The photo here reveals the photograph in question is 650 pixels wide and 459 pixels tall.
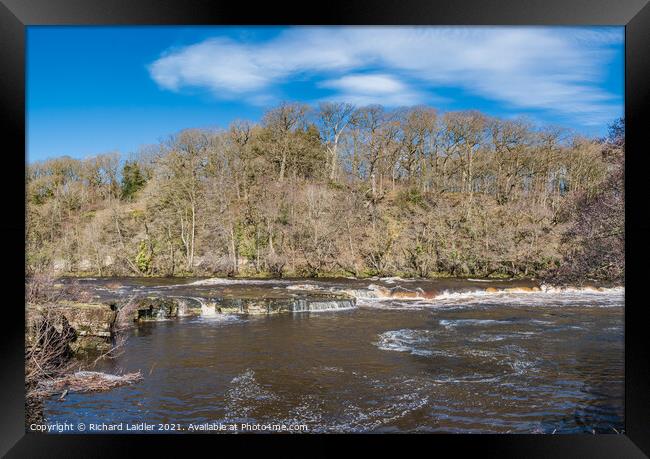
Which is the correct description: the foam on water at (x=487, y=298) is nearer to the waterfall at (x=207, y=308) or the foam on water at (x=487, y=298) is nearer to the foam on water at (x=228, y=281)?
the foam on water at (x=228, y=281)

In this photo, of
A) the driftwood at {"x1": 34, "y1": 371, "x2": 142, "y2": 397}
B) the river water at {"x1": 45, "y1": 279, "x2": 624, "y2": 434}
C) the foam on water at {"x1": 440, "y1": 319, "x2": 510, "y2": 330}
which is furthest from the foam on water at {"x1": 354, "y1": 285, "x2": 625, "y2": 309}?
the driftwood at {"x1": 34, "y1": 371, "x2": 142, "y2": 397}

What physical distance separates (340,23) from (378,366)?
159 inches

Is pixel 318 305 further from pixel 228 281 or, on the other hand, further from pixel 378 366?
pixel 378 366

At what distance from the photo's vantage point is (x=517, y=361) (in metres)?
6.27

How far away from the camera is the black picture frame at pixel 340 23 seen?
3.52 m

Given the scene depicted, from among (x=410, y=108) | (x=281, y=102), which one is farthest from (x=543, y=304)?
(x=281, y=102)

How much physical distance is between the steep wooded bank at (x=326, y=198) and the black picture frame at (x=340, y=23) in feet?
13.7

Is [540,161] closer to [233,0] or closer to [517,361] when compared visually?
[517,361]

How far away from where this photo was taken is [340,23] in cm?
353

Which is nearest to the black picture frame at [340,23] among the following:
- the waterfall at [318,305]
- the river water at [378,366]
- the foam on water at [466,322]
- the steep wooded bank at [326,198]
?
the river water at [378,366]

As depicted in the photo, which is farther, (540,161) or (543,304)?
(540,161)

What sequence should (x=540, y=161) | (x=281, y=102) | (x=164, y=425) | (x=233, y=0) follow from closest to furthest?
1. (x=233, y=0)
2. (x=164, y=425)
3. (x=281, y=102)
4. (x=540, y=161)
